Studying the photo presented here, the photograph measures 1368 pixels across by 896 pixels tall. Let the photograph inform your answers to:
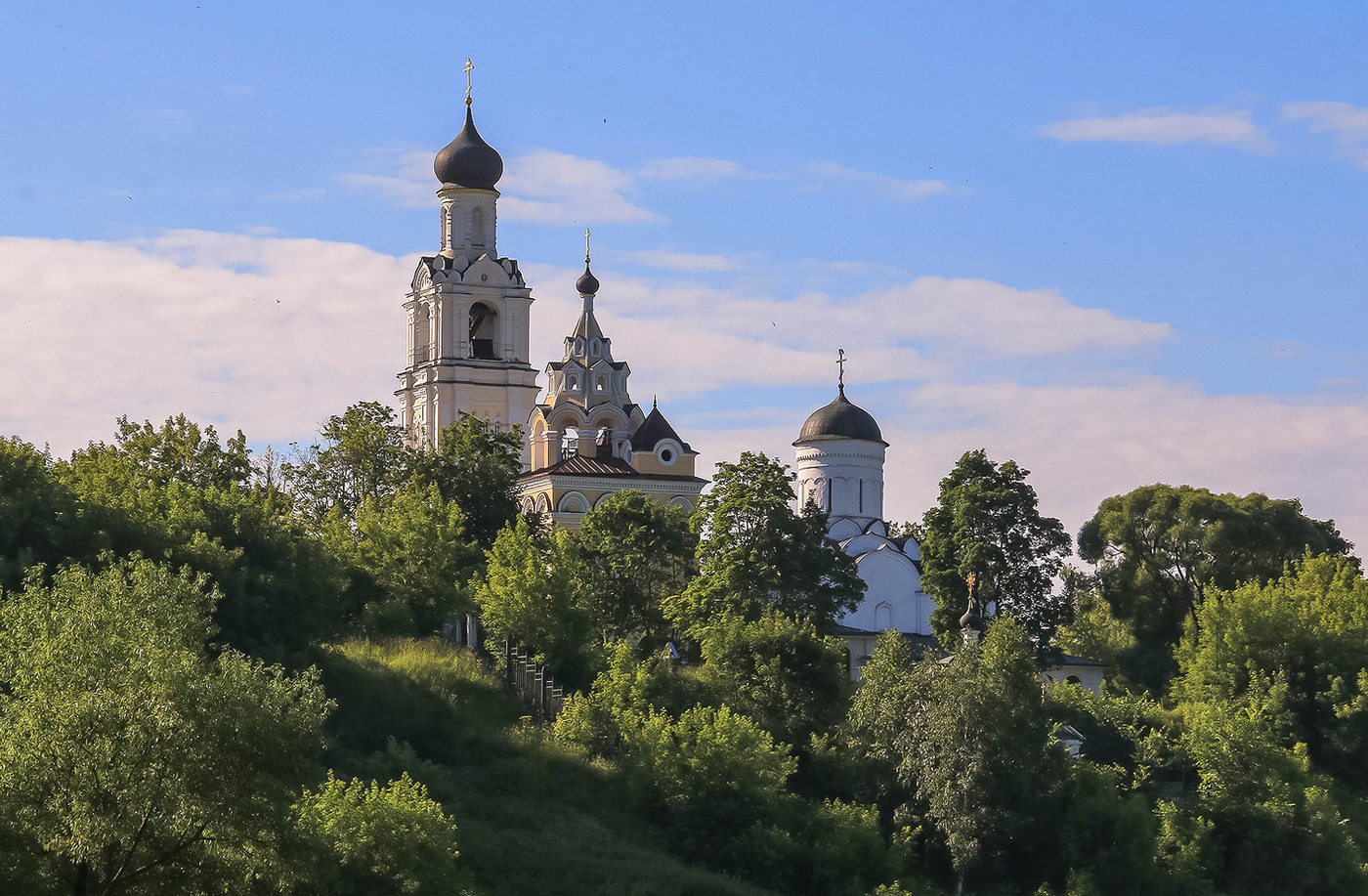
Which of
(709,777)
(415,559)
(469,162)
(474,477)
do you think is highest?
(469,162)

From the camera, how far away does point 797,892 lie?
31.4 m

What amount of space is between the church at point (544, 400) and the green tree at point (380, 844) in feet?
112

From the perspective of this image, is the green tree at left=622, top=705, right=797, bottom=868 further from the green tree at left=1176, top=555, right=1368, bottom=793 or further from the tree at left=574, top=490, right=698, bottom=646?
the green tree at left=1176, top=555, right=1368, bottom=793

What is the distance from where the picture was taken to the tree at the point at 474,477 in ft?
151

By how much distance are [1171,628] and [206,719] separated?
38136 millimetres

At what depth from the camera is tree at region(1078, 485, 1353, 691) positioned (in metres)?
53.7

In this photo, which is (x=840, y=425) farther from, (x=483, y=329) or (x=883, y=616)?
(x=483, y=329)

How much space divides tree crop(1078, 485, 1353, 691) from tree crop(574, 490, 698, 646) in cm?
1430

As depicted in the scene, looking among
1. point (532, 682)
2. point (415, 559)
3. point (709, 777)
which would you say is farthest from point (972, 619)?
point (415, 559)

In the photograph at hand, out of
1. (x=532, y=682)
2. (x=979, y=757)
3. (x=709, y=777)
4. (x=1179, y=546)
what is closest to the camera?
(x=979, y=757)

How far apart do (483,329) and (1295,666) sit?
36.4 meters

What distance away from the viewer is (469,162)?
6850 cm

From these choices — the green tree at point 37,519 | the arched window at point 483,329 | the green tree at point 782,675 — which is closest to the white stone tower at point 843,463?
the arched window at point 483,329

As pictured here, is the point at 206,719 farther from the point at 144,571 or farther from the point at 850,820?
the point at 850,820
